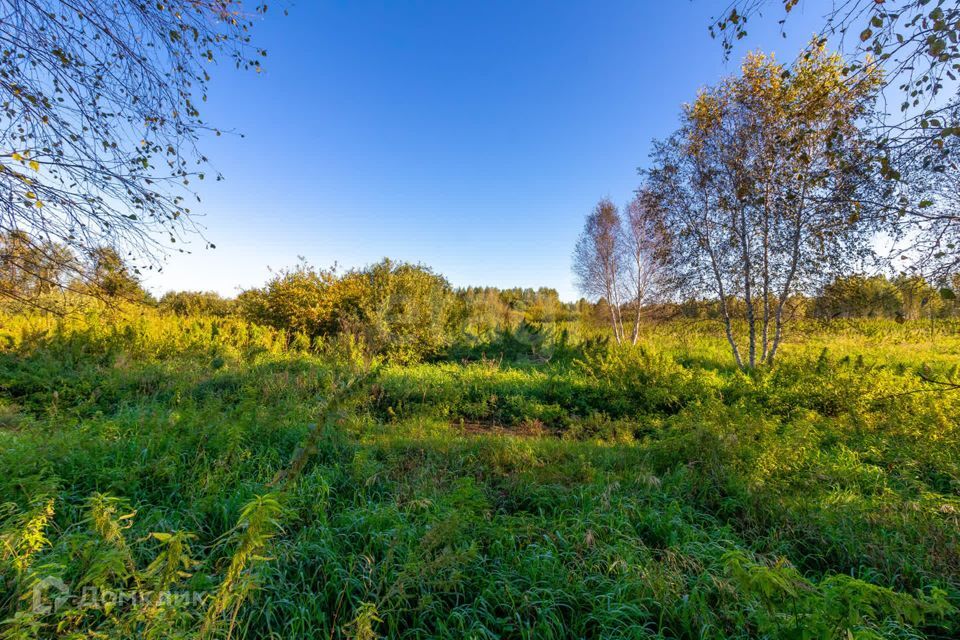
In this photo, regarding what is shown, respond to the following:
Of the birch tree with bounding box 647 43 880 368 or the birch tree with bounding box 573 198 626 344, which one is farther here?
the birch tree with bounding box 573 198 626 344

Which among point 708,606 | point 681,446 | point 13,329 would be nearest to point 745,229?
point 681,446

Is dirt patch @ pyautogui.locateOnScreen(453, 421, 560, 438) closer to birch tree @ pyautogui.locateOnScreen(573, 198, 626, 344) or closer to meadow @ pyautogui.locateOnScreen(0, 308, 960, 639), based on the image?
meadow @ pyautogui.locateOnScreen(0, 308, 960, 639)

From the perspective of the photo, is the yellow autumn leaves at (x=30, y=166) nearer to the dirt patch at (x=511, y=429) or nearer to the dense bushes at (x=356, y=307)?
the dirt patch at (x=511, y=429)

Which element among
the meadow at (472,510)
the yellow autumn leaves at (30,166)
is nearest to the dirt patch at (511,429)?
the meadow at (472,510)

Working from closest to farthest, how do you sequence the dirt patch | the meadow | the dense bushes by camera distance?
1. the meadow
2. the dirt patch
3. the dense bushes

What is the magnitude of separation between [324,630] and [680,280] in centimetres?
974

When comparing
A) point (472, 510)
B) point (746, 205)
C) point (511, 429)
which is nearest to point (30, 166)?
point (472, 510)

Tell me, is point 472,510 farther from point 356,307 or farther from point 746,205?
point 356,307

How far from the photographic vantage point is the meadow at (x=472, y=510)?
5.78 ft

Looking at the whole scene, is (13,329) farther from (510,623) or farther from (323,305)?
(510,623)

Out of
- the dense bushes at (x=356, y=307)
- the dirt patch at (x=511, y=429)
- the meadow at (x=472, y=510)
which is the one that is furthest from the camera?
the dense bushes at (x=356, y=307)

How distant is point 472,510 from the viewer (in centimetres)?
306

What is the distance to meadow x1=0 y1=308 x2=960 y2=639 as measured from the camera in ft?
5.78

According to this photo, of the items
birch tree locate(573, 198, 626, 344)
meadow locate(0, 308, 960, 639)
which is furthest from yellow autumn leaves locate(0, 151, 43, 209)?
birch tree locate(573, 198, 626, 344)
